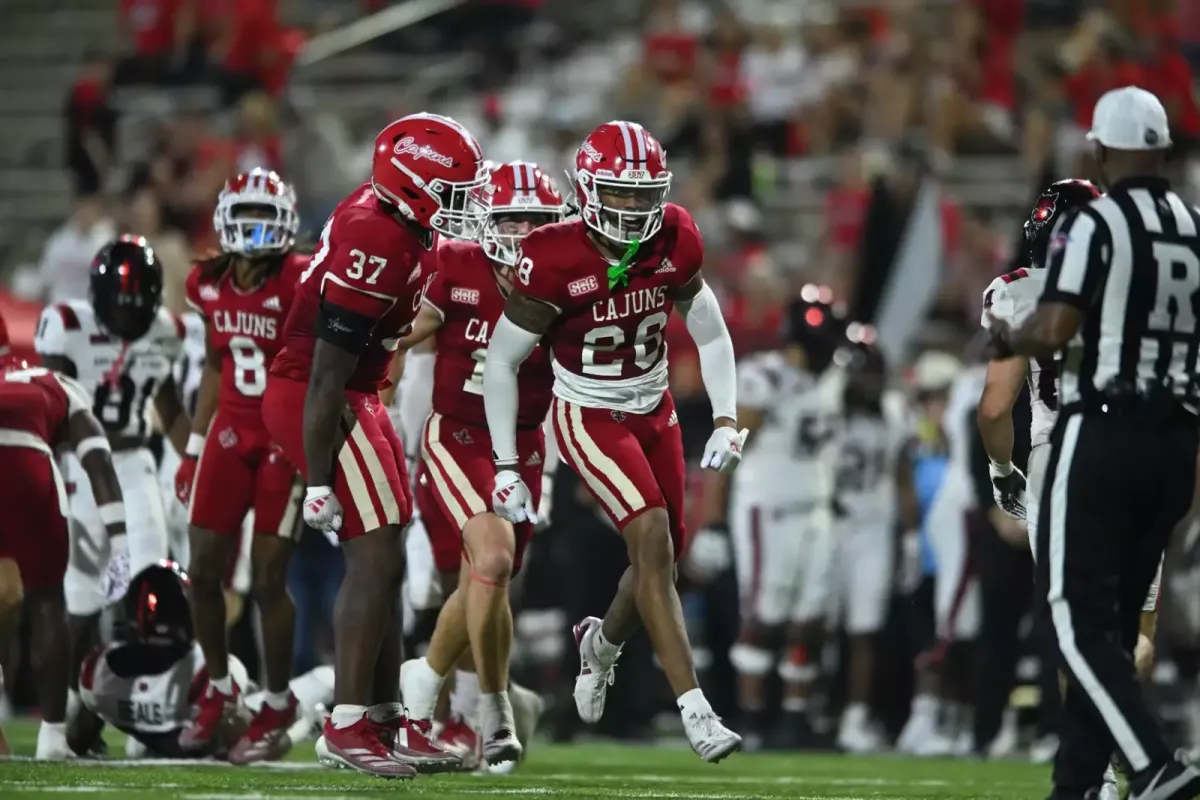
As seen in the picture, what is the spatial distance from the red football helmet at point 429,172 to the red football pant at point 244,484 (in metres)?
1.63

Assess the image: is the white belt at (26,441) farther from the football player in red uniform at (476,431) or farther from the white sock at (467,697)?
the white sock at (467,697)

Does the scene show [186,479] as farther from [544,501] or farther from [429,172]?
[429,172]

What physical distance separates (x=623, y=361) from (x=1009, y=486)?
1.45m

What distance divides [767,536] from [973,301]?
2617 mm

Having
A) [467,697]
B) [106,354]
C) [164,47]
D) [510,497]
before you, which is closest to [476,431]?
[510,497]

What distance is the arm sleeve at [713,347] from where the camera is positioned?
7.88 metres

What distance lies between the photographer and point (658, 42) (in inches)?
636

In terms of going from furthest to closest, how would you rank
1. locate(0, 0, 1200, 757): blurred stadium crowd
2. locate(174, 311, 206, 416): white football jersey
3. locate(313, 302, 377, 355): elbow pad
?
locate(0, 0, 1200, 757): blurred stadium crowd, locate(174, 311, 206, 416): white football jersey, locate(313, 302, 377, 355): elbow pad

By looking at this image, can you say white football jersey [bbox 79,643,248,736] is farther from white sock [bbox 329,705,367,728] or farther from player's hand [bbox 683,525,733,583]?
player's hand [bbox 683,525,733,583]

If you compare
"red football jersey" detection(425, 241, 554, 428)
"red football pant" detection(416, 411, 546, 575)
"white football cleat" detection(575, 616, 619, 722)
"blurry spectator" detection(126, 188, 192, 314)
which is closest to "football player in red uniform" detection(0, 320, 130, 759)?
"red football pant" detection(416, 411, 546, 575)


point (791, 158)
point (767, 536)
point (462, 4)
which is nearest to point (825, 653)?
point (767, 536)

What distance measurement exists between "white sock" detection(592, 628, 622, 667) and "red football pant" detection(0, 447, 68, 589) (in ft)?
7.32

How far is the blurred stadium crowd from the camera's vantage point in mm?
12375

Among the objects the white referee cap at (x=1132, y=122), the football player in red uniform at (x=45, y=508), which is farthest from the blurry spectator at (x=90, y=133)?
the white referee cap at (x=1132, y=122)
